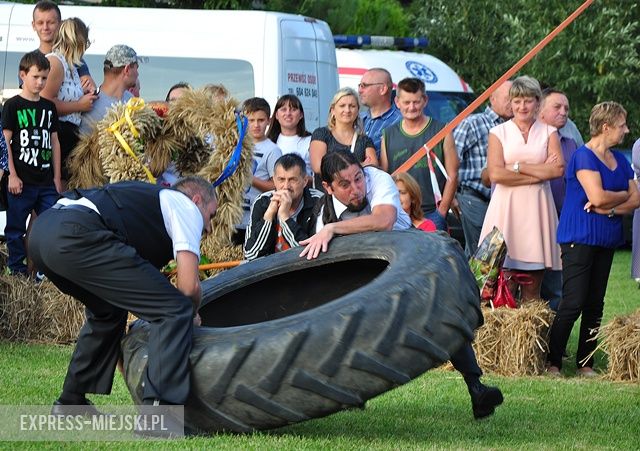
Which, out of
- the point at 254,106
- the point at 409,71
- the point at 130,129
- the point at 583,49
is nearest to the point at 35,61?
the point at 130,129

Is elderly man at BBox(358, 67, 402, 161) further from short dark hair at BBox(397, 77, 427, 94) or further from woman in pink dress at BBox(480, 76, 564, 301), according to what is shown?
woman in pink dress at BBox(480, 76, 564, 301)

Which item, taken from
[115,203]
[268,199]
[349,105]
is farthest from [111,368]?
[349,105]

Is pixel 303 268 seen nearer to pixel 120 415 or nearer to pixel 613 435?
pixel 120 415

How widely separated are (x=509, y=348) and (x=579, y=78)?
51.4 feet

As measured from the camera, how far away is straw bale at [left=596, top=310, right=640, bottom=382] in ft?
29.1

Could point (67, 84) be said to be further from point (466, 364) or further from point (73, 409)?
point (466, 364)

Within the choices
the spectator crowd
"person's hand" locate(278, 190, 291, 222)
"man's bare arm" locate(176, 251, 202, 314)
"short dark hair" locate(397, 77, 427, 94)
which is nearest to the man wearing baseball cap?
the spectator crowd

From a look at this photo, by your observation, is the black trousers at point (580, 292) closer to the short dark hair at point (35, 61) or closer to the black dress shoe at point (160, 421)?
the black dress shoe at point (160, 421)

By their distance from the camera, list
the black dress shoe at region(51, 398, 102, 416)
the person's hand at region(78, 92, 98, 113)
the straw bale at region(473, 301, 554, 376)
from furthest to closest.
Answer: the person's hand at region(78, 92, 98, 113), the straw bale at region(473, 301, 554, 376), the black dress shoe at region(51, 398, 102, 416)

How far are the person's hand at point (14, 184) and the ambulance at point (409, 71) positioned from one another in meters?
8.22

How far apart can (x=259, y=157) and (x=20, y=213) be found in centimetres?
208

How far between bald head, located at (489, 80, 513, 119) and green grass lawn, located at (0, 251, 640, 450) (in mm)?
2455

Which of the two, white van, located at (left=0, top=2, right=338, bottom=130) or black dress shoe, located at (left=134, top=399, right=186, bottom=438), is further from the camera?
white van, located at (left=0, top=2, right=338, bottom=130)

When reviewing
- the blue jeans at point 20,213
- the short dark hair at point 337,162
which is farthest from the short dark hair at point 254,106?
the short dark hair at point 337,162
